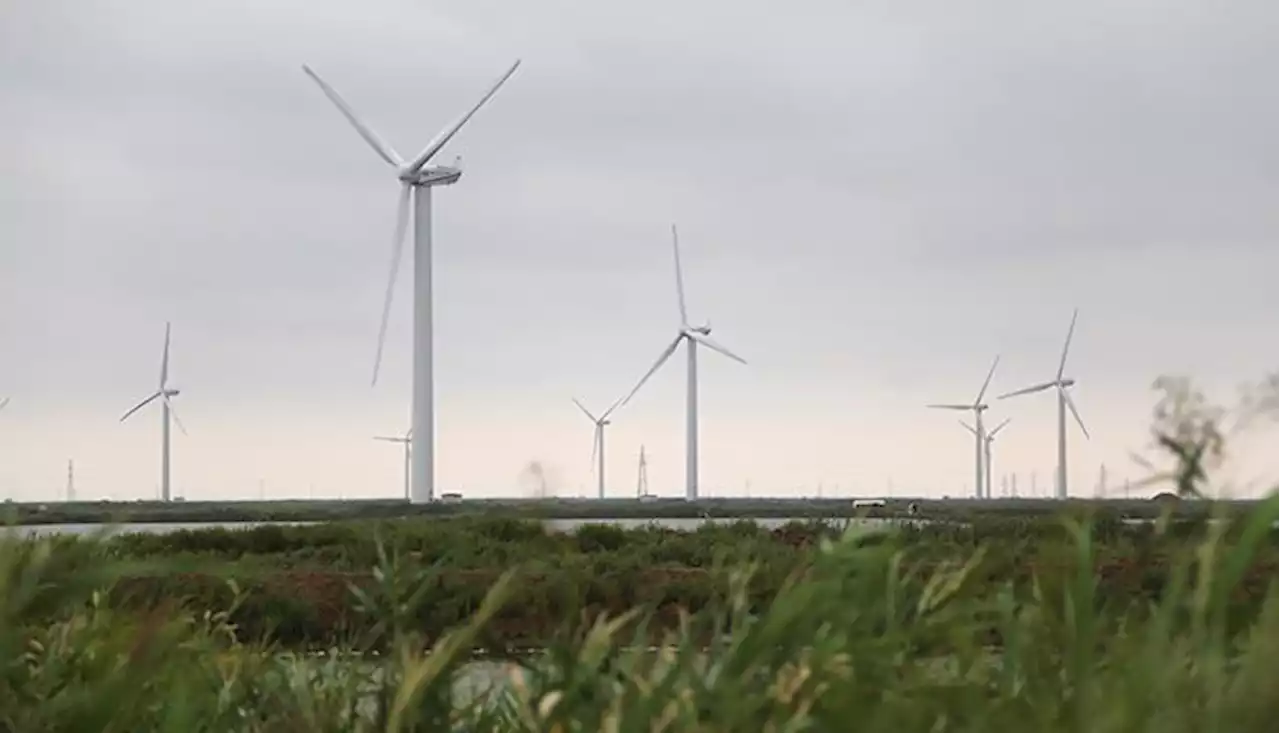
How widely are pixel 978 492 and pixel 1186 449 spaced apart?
76.9 meters

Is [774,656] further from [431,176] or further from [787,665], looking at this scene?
[431,176]

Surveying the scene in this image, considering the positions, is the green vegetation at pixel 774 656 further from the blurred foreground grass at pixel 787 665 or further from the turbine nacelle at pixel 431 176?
the turbine nacelle at pixel 431 176

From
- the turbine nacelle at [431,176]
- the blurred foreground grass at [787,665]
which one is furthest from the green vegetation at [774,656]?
the turbine nacelle at [431,176]

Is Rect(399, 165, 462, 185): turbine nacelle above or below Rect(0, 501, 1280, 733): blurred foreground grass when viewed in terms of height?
above

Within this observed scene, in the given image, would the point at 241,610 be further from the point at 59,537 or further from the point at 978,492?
the point at 978,492

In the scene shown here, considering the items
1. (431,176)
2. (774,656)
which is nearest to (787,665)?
(774,656)

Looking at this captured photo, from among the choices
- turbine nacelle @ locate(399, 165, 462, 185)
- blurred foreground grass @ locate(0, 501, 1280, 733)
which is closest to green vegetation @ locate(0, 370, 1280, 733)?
blurred foreground grass @ locate(0, 501, 1280, 733)

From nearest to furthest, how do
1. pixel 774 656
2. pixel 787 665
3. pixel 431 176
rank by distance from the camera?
1. pixel 787 665
2. pixel 774 656
3. pixel 431 176

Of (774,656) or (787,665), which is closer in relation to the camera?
(787,665)

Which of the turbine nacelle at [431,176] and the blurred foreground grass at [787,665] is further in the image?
the turbine nacelle at [431,176]

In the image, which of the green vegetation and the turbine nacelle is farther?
Answer: the turbine nacelle

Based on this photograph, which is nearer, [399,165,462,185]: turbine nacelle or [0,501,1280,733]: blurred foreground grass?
[0,501,1280,733]: blurred foreground grass

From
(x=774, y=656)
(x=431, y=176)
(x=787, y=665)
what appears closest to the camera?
(x=787, y=665)

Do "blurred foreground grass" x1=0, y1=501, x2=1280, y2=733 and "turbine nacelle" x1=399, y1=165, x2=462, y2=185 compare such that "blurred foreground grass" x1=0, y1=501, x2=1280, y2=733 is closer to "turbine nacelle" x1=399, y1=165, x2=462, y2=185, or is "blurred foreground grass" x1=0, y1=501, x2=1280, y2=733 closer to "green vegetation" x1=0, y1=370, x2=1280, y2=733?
"green vegetation" x1=0, y1=370, x2=1280, y2=733
